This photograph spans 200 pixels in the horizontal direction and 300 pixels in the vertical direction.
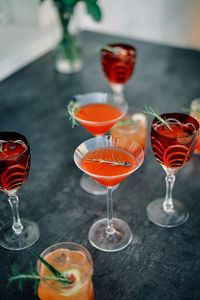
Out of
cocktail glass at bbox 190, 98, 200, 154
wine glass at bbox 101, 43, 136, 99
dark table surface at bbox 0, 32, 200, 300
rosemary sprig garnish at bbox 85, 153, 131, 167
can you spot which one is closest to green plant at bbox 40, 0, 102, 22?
dark table surface at bbox 0, 32, 200, 300

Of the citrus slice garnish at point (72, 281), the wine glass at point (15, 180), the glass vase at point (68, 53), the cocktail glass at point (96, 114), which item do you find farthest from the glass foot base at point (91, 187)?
the glass vase at point (68, 53)

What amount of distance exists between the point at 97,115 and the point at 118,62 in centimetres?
29

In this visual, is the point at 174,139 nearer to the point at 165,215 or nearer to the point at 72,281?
the point at 165,215

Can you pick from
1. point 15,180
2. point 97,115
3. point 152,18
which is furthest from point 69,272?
point 152,18

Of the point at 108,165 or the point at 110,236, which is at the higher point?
the point at 108,165

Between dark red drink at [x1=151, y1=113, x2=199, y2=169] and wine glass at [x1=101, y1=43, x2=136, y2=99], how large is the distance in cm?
47

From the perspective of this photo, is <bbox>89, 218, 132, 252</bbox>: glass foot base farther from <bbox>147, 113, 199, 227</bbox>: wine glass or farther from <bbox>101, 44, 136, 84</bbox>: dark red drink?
<bbox>101, 44, 136, 84</bbox>: dark red drink

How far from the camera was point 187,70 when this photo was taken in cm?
231

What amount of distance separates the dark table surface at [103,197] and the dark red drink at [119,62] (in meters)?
0.21

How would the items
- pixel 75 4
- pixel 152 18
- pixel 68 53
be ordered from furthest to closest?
1. pixel 152 18
2. pixel 68 53
3. pixel 75 4

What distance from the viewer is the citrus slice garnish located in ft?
3.12

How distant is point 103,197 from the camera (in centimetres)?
149

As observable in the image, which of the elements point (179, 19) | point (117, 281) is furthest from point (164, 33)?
point (117, 281)

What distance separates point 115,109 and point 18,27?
5.43 feet
